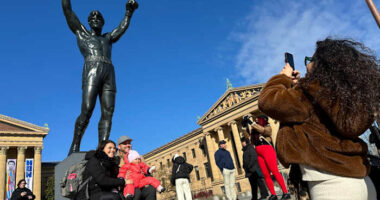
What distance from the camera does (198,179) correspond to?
5431 cm

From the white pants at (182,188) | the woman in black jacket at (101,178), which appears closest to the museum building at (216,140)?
the white pants at (182,188)

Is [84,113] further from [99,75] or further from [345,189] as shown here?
[345,189]

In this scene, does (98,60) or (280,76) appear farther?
(98,60)

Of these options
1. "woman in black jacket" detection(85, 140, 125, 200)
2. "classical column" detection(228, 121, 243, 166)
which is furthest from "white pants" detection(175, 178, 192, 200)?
"classical column" detection(228, 121, 243, 166)

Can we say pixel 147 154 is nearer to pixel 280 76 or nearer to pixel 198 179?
pixel 198 179

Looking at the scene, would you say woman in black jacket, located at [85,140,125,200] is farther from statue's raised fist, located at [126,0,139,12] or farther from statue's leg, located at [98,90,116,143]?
statue's raised fist, located at [126,0,139,12]

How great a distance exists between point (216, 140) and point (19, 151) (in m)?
31.3

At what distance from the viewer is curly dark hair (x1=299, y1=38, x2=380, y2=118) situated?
5.13 feet

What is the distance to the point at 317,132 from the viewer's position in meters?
1.63

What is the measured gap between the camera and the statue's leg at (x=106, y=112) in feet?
14.4

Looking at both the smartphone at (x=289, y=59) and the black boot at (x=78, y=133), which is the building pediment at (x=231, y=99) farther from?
the smartphone at (x=289, y=59)

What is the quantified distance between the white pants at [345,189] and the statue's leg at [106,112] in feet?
11.6

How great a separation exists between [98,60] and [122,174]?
1982mm

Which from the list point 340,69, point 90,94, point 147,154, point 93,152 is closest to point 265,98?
point 340,69
